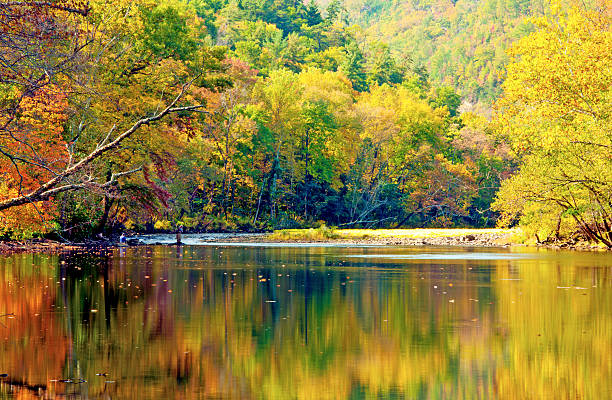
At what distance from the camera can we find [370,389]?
10.1 metres

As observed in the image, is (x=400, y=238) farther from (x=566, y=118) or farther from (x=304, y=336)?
(x=304, y=336)

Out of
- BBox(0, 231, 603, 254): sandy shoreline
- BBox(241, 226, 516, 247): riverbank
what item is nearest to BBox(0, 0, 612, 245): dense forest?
BBox(0, 231, 603, 254): sandy shoreline

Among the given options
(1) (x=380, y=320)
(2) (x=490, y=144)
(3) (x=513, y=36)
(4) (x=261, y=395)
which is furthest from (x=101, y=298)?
(3) (x=513, y=36)

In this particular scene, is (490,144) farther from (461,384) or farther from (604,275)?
(461,384)

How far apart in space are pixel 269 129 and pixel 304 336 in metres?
71.9

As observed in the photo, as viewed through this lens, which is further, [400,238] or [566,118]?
[400,238]

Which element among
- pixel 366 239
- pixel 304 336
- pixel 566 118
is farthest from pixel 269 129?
pixel 304 336

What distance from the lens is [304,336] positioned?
568 inches

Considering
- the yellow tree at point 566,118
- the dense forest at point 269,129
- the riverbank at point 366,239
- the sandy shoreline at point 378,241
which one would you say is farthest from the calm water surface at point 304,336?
the riverbank at point 366,239

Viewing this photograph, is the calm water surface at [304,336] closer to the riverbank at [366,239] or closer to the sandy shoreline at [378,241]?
the sandy shoreline at [378,241]

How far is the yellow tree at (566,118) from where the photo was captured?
4338 centimetres

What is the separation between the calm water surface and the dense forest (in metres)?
2.77

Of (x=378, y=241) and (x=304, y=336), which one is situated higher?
(x=304, y=336)

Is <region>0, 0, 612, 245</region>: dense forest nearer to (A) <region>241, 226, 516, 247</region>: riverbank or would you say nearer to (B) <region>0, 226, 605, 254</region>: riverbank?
(B) <region>0, 226, 605, 254</region>: riverbank
